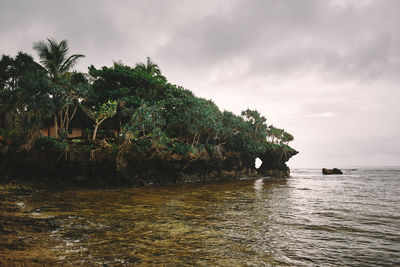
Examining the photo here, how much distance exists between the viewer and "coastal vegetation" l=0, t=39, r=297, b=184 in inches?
747

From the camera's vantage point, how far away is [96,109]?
28781mm

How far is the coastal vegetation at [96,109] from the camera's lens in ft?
62.3

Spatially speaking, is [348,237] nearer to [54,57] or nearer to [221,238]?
[221,238]

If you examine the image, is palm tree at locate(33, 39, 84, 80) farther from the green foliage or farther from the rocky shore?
the rocky shore

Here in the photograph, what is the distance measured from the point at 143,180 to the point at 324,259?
72.8 ft

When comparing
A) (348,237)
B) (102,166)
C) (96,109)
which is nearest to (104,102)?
(96,109)

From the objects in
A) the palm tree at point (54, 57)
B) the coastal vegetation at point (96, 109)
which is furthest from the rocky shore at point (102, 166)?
the palm tree at point (54, 57)

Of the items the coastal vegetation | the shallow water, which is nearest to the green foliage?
the coastal vegetation

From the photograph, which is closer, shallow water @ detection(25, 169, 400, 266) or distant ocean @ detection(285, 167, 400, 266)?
shallow water @ detection(25, 169, 400, 266)

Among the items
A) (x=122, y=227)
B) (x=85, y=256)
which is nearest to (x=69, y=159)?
(x=122, y=227)

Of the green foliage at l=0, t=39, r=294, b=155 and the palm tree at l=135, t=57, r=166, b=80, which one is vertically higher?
the palm tree at l=135, t=57, r=166, b=80

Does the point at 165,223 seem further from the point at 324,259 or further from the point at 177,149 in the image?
the point at 177,149

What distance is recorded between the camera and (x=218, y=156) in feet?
116

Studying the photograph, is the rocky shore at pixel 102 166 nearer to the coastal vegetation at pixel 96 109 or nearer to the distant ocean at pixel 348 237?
the coastal vegetation at pixel 96 109
